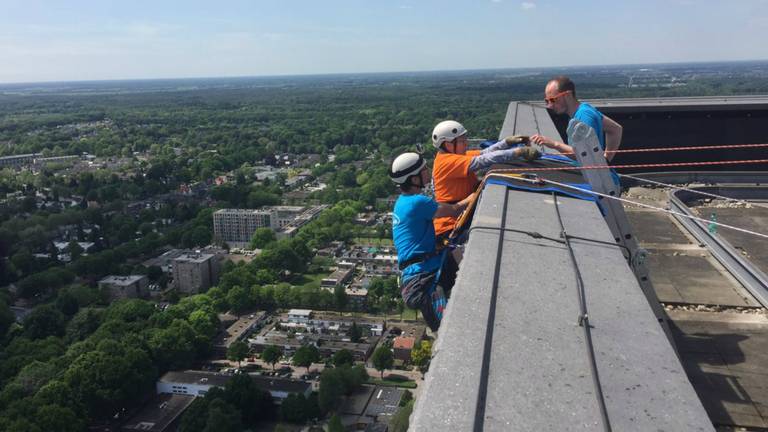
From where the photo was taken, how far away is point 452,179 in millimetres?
3844

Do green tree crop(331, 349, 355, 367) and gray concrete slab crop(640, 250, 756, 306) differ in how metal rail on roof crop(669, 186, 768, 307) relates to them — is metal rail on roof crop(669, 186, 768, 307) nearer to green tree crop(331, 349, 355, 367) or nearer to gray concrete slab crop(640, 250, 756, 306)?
gray concrete slab crop(640, 250, 756, 306)

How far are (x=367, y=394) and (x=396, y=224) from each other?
15424mm

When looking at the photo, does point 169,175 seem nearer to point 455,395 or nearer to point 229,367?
point 229,367

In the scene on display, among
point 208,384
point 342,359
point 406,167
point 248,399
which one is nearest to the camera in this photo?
point 406,167

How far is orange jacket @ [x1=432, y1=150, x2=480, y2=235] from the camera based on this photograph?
377 centimetres

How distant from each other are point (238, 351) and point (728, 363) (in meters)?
19.3

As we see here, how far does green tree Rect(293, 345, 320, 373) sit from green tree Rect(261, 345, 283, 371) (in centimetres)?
65

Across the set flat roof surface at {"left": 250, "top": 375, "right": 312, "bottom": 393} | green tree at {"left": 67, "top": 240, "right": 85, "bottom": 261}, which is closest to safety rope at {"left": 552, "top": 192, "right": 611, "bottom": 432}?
flat roof surface at {"left": 250, "top": 375, "right": 312, "bottom": 393}

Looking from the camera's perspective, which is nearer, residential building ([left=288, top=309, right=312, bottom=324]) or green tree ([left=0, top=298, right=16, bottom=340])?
green tree ([left=0, top=298, right=16, bottom=340])

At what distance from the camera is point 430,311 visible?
322 centimetres

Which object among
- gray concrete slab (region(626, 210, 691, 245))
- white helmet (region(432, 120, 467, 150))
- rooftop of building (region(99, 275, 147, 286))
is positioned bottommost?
rooftop of building (region(99, 275, 147, 286))

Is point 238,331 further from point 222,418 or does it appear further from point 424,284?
point 424,284

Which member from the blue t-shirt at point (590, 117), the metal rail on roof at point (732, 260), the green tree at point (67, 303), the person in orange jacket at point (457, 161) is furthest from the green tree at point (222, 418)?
the blue t-shirt at point (590, 117)

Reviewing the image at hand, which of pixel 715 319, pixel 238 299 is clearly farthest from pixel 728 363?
pixel 238 299
